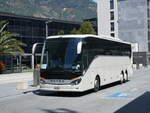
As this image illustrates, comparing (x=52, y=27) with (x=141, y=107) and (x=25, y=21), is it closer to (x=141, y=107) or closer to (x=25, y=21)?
(x=25, y=21)

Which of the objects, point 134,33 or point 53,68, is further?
point 134,33

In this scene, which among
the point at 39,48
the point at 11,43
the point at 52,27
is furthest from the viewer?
the point at 52,27

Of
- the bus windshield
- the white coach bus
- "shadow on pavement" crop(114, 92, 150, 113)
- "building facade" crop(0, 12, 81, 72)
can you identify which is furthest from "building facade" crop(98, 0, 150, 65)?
"shadow on pavement" crop(114, 92, 150, 113)

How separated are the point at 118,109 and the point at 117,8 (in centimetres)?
9170

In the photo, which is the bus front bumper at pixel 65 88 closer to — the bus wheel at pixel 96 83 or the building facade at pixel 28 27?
the bus wheel at pixel 96 83

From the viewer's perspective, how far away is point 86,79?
1762 centimetres

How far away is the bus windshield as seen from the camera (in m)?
17.1

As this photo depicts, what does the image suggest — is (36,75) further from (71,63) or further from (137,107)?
(137,107)

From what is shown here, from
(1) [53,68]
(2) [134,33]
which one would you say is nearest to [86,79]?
(1) [53,68]

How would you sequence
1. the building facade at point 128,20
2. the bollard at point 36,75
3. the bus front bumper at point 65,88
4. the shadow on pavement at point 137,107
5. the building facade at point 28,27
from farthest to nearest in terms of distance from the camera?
1. the building facade at point 128,20
2. the building facade at point 28,27
3. the bollard at point 36,75
4. the bus front bumper at point 65,88
5. the shadow on pavement at point 137,107

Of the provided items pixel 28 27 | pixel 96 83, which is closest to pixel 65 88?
pixel 96 83

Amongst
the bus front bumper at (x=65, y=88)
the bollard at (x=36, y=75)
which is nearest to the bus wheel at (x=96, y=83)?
the bus front bumper at (x=65, y=88)

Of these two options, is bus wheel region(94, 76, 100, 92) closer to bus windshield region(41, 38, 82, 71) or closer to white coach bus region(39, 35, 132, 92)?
white coach bus region(39, 35, 132, 92)

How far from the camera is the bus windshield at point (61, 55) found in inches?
672
